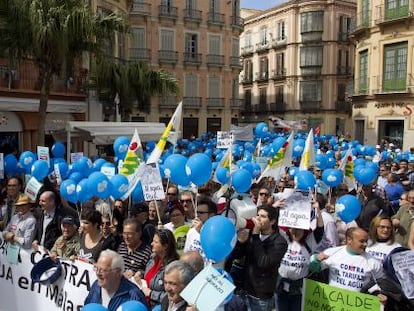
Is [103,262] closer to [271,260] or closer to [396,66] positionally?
[271,260]

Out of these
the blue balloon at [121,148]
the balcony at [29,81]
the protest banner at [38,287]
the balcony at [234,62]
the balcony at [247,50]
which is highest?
the balcony at [247,50]

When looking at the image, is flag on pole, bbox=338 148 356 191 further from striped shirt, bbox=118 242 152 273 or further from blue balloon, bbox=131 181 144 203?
striped shirt, bbox=118 242 152 273

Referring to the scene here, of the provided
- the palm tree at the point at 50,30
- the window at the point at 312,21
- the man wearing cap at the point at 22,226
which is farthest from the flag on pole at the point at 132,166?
the window at the point at 312,21

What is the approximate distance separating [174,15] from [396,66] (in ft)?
59.7

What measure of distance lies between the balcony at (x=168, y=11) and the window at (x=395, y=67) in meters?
17.3

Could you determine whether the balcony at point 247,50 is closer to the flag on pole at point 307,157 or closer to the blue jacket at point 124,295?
the flag on pole at point 307,157

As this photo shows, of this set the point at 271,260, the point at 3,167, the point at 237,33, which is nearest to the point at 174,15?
the point at 237,33

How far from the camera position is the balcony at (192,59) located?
3775cm

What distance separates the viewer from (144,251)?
15.7 feet

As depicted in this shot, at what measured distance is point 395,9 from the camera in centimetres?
2369

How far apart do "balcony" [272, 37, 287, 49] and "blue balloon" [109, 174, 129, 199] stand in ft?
131

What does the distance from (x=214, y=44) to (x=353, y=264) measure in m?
35.5

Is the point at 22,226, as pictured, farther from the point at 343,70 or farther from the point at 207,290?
the point at 343,70

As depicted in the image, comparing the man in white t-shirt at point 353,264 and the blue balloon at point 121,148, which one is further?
the blue balloon at point 121,148
